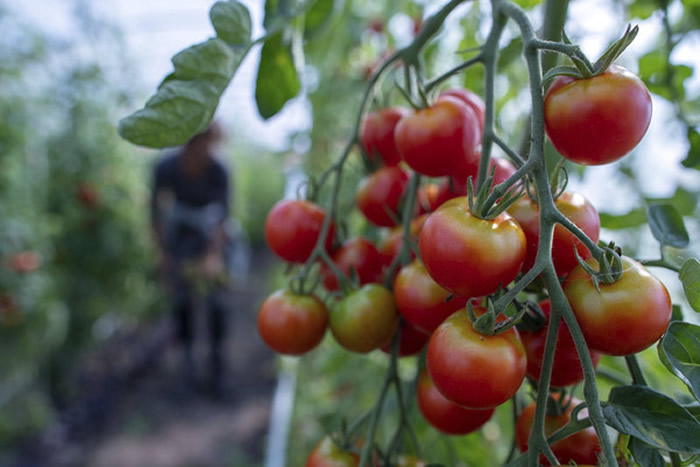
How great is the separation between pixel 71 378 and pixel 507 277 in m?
3.63

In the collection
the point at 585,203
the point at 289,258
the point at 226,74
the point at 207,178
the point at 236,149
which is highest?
the point at 226,74

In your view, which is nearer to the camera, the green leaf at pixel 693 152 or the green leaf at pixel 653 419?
the green leaf at pixel 653 419

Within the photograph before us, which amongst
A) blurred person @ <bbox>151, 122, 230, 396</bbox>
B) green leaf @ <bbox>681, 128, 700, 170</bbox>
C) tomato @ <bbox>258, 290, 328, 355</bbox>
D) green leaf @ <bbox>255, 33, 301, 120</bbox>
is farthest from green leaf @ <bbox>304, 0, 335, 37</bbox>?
blurred person @ <bbox>151, 122, 230, 396</bbox>

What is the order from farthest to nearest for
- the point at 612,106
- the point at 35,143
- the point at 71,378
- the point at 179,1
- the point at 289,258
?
the point at 179,1, the point at 71,378, the point at 35,143, the point at 289,258, the point at 612,106

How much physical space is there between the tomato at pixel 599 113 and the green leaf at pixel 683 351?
133mm

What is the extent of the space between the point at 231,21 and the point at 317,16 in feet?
0.82

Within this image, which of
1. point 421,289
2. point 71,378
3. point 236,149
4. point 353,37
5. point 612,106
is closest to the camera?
point 612,106

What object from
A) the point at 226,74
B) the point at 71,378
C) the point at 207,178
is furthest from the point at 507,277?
the point at 71,378

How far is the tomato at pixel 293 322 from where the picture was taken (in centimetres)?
60

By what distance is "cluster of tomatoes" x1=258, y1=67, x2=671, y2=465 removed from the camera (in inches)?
15.0

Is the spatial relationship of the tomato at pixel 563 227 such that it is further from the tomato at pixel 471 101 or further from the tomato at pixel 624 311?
the tomato at pixel 471 101

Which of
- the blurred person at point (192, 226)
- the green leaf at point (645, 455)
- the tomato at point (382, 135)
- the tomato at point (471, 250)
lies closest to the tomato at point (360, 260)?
the tomato at point (382, 135)

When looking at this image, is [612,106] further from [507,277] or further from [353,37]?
[353,37]

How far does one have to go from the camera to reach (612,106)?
383 mm
